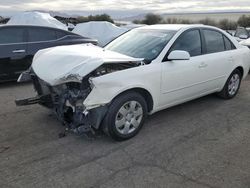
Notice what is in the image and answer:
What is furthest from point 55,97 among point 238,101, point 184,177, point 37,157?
point 238,101

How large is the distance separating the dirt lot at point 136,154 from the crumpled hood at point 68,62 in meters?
0.92

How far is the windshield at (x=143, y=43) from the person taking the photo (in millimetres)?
4888

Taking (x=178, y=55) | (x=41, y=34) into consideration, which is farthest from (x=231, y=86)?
(x=41, y=34)

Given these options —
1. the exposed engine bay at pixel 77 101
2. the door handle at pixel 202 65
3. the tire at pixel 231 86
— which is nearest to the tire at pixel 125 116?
the exposed engine bay at pixel 77 101

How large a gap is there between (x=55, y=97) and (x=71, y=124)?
51 cm

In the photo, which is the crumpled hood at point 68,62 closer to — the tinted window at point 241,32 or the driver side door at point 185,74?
the driver side door at point 185,74

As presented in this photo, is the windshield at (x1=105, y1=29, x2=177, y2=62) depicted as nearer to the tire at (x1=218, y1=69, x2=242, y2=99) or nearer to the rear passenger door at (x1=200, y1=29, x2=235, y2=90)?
the rear passenger door at (x1=200, y1=29, x2=235, y2=90)

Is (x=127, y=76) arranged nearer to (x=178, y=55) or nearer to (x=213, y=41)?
(x=178, y=55)

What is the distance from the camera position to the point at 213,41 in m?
5.88

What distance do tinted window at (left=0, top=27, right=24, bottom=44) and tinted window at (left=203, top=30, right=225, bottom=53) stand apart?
441 cm

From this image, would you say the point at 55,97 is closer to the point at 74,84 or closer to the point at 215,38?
the point at 74,84

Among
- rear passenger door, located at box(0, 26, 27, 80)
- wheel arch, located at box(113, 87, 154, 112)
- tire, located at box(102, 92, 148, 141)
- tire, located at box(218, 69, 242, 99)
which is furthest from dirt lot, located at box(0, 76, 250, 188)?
rear passenger door, located at box(0, 26, 27, 80)

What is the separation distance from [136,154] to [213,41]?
9.75 feet

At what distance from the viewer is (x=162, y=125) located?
5.02 m
